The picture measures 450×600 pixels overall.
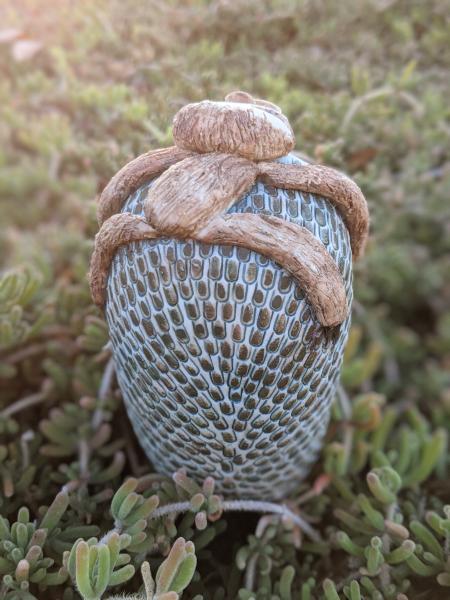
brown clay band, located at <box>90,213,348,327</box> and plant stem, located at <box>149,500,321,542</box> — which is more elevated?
brown clay band, located at <box>90,213,348,327</box>

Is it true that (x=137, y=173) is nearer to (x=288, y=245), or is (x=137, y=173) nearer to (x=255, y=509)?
(x=288, y=245)

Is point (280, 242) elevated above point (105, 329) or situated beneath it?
elevated above

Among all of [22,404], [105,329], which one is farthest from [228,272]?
[22,404]

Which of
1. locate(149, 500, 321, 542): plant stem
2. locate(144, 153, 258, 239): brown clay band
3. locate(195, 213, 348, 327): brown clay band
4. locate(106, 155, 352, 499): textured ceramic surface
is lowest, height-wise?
locate(149, 500, 321, 542): plant stem

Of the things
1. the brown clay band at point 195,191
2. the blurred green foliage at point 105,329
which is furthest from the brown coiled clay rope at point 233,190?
the blurred green foliage at point 105,329

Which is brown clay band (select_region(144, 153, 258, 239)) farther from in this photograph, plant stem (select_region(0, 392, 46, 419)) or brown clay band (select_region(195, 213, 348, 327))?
plant stem (select_region(0, 392, 46, 419))

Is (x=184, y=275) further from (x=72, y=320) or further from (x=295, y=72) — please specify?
(x=295, y=72)

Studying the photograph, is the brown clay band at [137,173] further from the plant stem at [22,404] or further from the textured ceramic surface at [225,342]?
the plant stem at [22,404]

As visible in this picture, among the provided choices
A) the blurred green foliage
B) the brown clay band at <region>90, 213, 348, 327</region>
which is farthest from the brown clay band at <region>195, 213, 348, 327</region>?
the blurred green foliage

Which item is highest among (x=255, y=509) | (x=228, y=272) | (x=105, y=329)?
(x=228, y=272)
